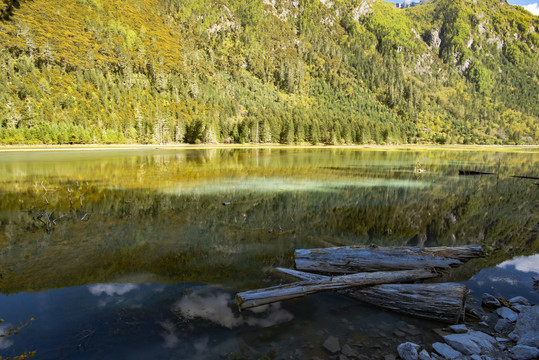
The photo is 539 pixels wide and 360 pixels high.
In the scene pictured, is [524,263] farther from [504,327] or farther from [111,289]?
[111,289]

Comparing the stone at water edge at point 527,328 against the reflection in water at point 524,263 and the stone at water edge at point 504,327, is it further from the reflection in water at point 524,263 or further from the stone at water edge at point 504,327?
the reflection in water at point 524,263

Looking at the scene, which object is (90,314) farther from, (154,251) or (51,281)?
(154,251)

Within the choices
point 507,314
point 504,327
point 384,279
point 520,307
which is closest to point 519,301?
point 520,307

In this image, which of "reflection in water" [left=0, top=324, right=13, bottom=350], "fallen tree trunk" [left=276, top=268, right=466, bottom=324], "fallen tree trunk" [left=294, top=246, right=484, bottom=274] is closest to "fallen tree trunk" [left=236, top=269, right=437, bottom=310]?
"fallen tree trunk" [left=276, top=268, right=466, bottom=324]

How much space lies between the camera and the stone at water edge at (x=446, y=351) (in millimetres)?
5383

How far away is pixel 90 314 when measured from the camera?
22.9 feet

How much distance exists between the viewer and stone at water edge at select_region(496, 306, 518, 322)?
670cm

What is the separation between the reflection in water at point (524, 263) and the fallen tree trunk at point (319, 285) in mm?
4169

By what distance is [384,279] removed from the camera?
25.9ft

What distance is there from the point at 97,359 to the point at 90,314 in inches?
71.9

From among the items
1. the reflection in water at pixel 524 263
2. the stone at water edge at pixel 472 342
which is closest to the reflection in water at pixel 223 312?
the stone at water edge at pixel 472 342

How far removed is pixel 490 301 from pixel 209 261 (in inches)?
337

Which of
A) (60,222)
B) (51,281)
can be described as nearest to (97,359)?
(51,281)

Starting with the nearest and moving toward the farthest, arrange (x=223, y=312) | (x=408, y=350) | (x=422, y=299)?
1. (x=408, y=350)
2. (x=422, y=299)
3. (x=223, y=312)
